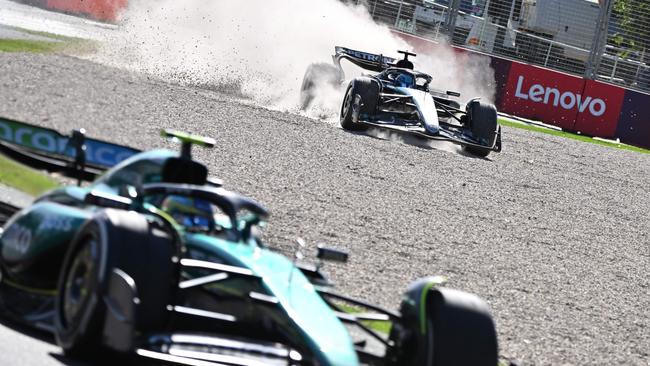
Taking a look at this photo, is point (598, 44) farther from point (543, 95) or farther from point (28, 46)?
point (28, 46)

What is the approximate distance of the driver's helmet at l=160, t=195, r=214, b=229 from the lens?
638 cm

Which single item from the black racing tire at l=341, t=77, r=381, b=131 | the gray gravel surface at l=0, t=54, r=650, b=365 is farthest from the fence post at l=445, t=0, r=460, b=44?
the black racing tire at l=341, t=77, r=381, b=131

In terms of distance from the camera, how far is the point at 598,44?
27656mm

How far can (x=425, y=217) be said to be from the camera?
41.2 ft

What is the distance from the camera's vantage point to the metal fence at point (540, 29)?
29078 millimetres

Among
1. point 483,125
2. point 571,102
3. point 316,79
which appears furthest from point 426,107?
point 571,102

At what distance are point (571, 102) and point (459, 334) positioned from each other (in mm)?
22391

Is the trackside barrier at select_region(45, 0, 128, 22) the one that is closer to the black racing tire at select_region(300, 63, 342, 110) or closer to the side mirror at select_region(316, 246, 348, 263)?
the black racing tire at select_region(300, 63, 342, 110)


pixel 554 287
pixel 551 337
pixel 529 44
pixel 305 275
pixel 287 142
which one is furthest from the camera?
pixel 529 44

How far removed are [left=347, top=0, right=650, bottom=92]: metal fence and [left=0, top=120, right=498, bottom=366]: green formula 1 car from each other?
22.6 meters

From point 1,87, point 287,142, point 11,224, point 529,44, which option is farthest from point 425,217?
point 529,44

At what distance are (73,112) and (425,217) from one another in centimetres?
392

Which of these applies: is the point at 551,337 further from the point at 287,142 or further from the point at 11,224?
Result: the point at 287,142

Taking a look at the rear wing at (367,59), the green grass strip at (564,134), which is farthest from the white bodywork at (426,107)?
the green grass strip at (564,134)
